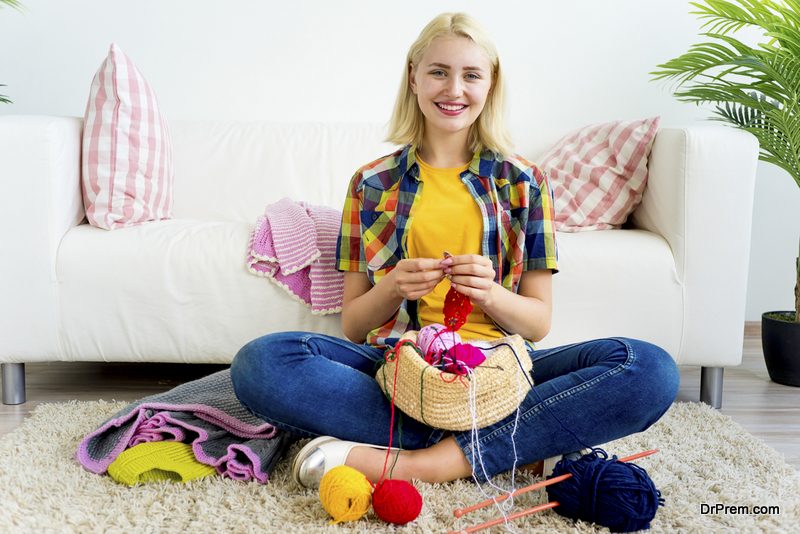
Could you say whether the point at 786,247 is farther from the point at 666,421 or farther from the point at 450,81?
the point at 450,81

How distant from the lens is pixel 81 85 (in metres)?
2.68

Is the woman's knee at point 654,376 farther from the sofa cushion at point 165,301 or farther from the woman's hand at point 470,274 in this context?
the sofa cushion at point 165,301

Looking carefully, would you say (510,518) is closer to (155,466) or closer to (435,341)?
(435,341)

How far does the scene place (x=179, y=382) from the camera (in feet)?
6.82

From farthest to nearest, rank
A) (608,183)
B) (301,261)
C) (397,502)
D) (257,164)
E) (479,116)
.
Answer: (257,164) < (608,183) < (301,261) < (479,116) < (397,502)

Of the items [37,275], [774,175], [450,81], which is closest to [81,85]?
[37,275]

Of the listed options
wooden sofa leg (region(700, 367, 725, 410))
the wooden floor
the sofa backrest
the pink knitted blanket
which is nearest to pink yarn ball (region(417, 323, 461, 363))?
the pink knitted blanket

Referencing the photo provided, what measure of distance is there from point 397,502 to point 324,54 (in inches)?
75.6

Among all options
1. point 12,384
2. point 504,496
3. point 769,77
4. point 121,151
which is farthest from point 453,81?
Result: point 12,384

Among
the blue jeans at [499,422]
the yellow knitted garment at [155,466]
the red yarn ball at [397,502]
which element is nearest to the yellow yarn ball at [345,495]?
the red yarn ball at [397,502]

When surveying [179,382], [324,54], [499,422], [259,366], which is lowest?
[179,382]

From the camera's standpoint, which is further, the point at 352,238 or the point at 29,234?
the point at 29,234

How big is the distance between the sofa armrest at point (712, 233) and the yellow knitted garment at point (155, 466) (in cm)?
119

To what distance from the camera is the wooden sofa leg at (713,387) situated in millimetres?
1903
